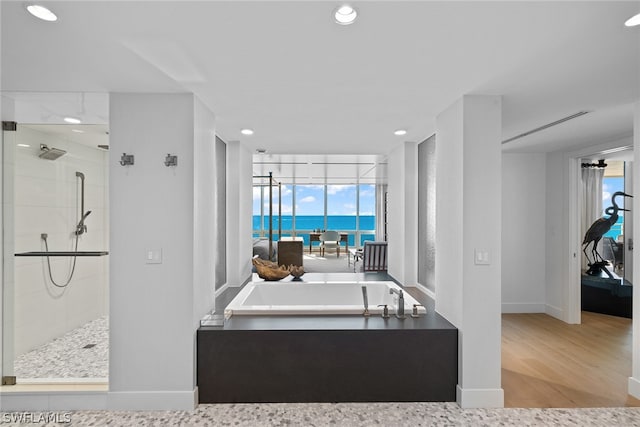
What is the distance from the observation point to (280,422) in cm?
237

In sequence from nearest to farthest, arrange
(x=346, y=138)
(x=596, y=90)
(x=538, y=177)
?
(x=596, y=90)
(x=346, y=138)
(x=538, y=177)

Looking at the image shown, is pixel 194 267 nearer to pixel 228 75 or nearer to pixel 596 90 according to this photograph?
pixel 228 75

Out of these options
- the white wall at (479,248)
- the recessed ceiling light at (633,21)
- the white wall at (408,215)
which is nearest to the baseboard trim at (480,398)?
the white wall at (479,248)

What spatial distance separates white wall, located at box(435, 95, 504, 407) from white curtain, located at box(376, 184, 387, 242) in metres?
8.11

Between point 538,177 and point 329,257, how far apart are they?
6367 mm

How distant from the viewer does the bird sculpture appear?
5191 mm

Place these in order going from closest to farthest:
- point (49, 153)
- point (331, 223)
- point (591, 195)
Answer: point (49, 153)
point (591, 195)
point (331, 223)

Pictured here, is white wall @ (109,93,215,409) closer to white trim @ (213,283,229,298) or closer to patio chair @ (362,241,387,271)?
Result: white trim @ (213,283,229,298)

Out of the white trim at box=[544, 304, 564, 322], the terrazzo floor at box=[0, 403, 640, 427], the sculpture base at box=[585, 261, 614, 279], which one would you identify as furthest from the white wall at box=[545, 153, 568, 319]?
the terrazzo floor at box=[0, 403, 640, 427]

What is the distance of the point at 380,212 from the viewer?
11.0m

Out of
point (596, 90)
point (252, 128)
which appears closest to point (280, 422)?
point (252, 128)

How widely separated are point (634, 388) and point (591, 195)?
3.83 meters

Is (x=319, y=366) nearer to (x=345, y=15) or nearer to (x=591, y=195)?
(x=345, y=15)

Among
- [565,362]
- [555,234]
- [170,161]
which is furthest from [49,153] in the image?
[555,234]
